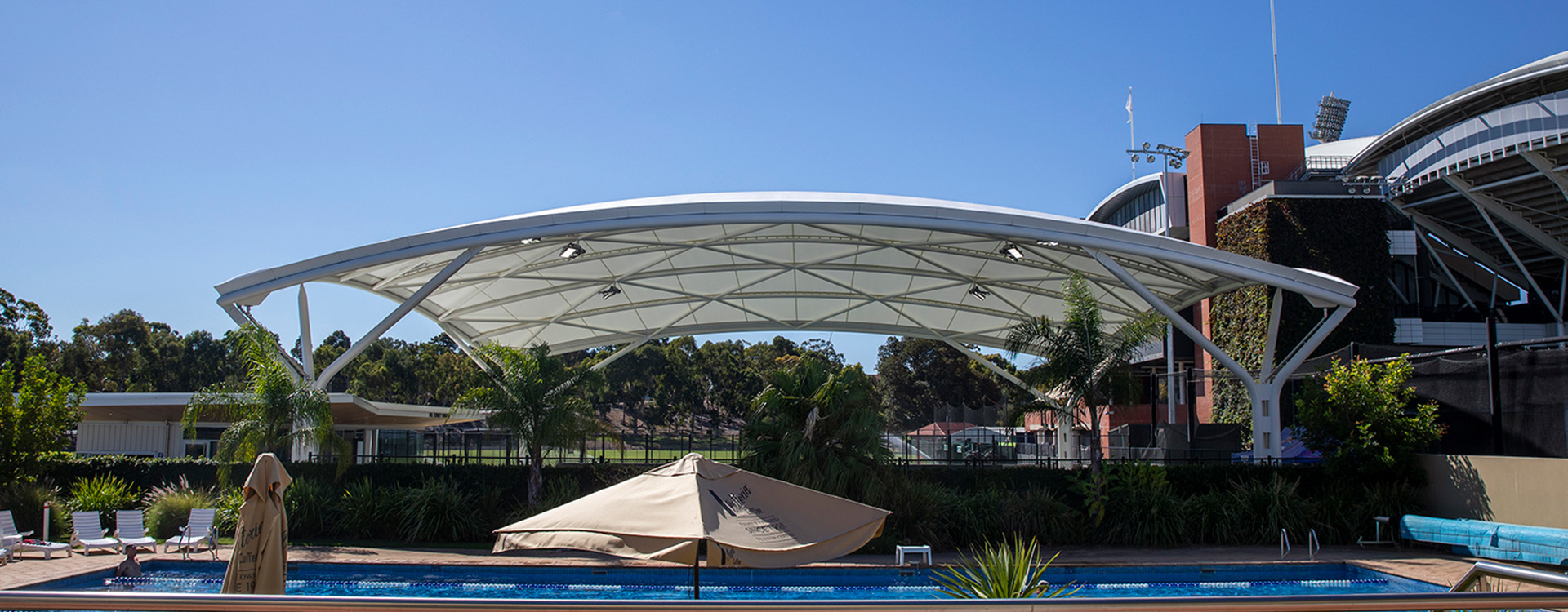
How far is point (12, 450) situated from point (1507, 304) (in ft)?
148

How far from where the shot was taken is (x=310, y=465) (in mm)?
18812

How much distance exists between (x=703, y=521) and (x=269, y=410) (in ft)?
43.9

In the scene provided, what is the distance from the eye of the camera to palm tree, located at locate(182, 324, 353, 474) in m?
17.8

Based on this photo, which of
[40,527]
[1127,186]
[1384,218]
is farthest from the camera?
[1127,186]

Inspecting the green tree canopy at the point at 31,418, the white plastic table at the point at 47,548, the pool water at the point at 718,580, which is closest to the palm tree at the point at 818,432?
the pool water at the point at 718,580

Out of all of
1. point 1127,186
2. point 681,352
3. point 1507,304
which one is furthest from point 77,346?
point 1507,304

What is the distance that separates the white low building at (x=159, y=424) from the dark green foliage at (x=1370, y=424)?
18.9 m

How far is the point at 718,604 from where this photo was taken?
104 inches

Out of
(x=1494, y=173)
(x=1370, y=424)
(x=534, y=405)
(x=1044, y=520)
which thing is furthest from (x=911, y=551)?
(x=1494, y=173)

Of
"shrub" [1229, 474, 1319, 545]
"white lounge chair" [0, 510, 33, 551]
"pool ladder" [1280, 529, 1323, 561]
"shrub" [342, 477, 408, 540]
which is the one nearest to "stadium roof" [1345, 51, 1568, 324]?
"shrub" [1229, 474, 1319, 545]

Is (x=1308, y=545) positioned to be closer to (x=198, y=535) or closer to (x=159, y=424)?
(x=198, y=535)

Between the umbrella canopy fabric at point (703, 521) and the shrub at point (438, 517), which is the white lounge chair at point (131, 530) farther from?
the umbrella canopy fabric at point (703, 521)

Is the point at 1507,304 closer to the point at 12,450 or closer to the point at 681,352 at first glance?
the point at 12,450

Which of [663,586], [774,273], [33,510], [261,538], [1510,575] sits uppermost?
[774,273]
